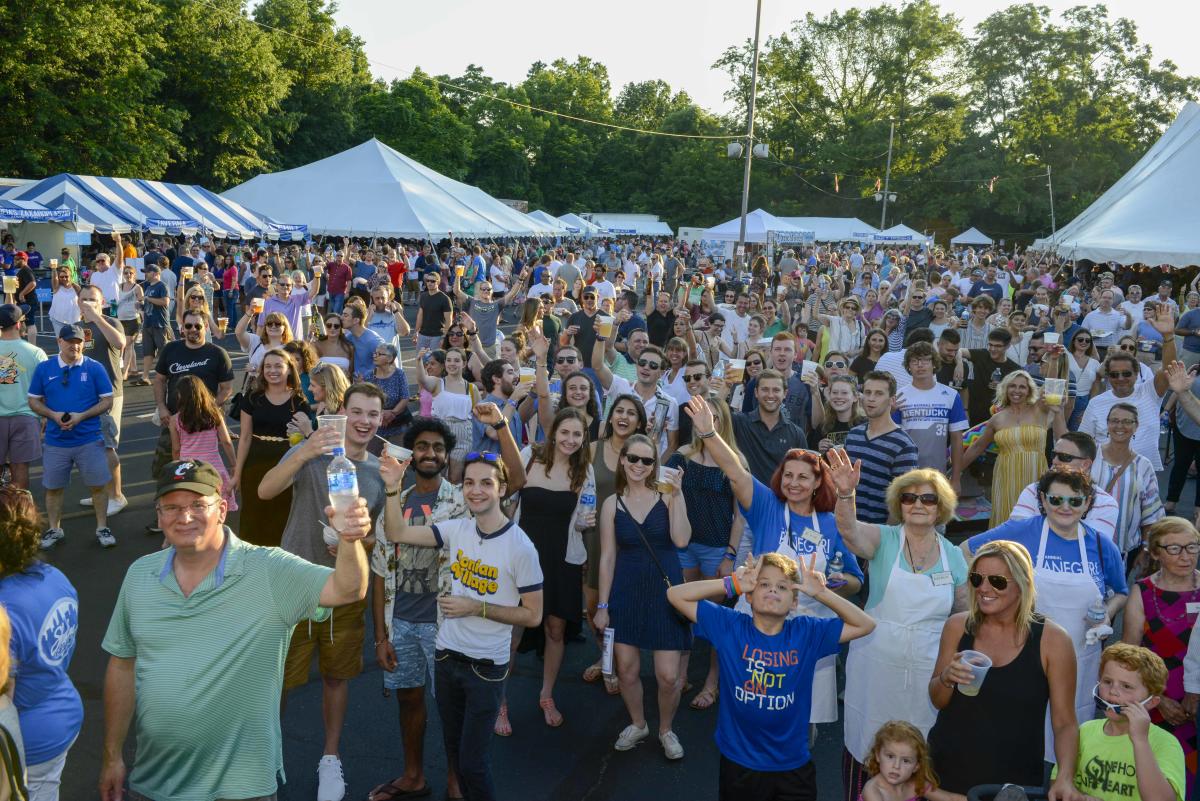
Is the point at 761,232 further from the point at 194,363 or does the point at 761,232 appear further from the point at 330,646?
the point at 330,646

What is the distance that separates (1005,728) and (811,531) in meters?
1.20

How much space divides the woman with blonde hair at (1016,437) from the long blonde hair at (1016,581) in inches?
113

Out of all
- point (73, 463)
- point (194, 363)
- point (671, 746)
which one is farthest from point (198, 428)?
point (671, 746)

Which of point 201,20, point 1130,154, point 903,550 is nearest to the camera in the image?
point 903,550

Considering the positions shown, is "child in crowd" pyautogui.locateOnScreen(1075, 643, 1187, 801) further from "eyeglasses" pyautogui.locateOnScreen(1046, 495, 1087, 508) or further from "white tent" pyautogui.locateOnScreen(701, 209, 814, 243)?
"white tent" pyautogui.locateOnScreen(701, 209, 814, 243)

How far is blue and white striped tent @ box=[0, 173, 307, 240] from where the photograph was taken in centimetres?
2100

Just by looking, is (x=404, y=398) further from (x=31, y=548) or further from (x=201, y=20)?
(x=201, y=20)

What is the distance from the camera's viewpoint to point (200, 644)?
9.18 feet

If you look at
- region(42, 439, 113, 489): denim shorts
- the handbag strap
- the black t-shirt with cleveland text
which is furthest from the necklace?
region(42, 439, 113, 489): denim shorts

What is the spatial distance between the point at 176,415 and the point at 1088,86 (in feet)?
219

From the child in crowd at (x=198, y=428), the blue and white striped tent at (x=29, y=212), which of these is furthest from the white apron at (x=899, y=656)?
the blue and white striped tent at (x=29, y=212)

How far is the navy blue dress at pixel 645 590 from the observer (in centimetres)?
451

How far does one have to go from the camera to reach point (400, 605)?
13.7 ft

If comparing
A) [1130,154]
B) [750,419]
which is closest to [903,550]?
[750,419]
